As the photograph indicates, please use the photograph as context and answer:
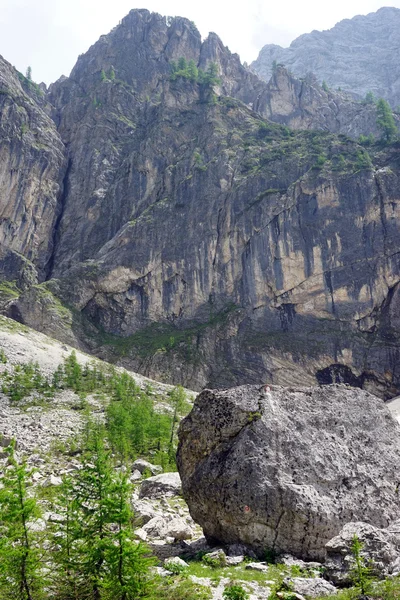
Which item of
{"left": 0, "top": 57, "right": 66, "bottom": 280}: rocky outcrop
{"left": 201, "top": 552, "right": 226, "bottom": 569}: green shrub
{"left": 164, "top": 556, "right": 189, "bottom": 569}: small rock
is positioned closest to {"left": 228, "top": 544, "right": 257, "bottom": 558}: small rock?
{"left": 201, "top": 552, "right": 226, "bottom": 569}: green shrub

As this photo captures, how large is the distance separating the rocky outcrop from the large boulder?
117 m

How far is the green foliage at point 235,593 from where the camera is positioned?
14289 mm

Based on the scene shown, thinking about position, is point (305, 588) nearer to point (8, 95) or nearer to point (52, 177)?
point (52, 177)

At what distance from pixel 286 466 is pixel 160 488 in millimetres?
11964

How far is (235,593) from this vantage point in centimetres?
1435

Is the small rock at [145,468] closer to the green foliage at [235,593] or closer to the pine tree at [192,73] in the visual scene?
the green foliage at [235,593]

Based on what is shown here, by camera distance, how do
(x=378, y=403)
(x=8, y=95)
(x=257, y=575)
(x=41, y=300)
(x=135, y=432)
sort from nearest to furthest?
(x=257, y=575) → (x=378, y=403) → (x=135, y=432) → (x=41, y=300) → (x=8, y=95)

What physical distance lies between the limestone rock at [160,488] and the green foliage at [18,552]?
1502 cm

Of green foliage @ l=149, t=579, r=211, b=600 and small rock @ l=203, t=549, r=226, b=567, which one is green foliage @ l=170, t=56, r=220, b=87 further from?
green foliage @ l=149, t=579, r=211, b=600

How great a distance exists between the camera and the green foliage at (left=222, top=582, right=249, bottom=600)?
14.3 metres

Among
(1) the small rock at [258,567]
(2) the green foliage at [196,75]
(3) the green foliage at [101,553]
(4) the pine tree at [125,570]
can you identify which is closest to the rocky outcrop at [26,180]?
(2) the green foliage at [196,75]

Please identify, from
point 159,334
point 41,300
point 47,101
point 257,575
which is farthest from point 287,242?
point 47,101

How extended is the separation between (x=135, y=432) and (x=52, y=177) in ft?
383

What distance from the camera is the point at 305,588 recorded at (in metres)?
14.8
